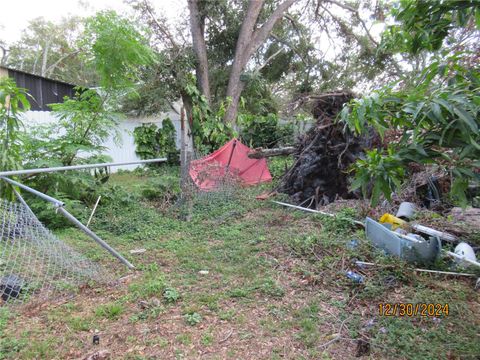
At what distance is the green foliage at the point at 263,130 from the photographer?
10.2m

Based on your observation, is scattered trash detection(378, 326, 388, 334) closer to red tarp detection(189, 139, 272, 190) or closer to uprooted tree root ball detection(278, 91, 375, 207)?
uprooted tree root ball detection(278, 91, 375, 207)

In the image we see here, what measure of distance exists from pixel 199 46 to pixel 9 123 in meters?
6.90

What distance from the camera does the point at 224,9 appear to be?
10.2 m

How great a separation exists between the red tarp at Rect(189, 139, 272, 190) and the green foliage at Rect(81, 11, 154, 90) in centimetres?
177

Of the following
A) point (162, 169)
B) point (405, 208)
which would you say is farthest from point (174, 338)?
point (162, 169)

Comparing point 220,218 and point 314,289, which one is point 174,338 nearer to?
point 314,289

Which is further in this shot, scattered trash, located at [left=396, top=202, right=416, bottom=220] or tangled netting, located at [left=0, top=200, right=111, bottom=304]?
scattered trash, located at [left=396, top=202, right=416, bottom=220]

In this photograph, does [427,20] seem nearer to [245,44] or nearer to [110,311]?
[110,311]

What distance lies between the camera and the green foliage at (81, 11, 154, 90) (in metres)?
4.71

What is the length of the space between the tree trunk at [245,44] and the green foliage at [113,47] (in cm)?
494

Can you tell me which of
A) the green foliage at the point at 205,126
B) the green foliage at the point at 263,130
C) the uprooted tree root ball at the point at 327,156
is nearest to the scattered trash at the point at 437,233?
the uprooted tree root ball at the point at 327,156

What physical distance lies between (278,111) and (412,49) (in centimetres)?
1042

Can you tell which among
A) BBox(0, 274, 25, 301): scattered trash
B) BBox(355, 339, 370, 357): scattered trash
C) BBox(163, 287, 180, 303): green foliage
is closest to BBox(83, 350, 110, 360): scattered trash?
BBox(163, 287, 180, 303): green foliage
